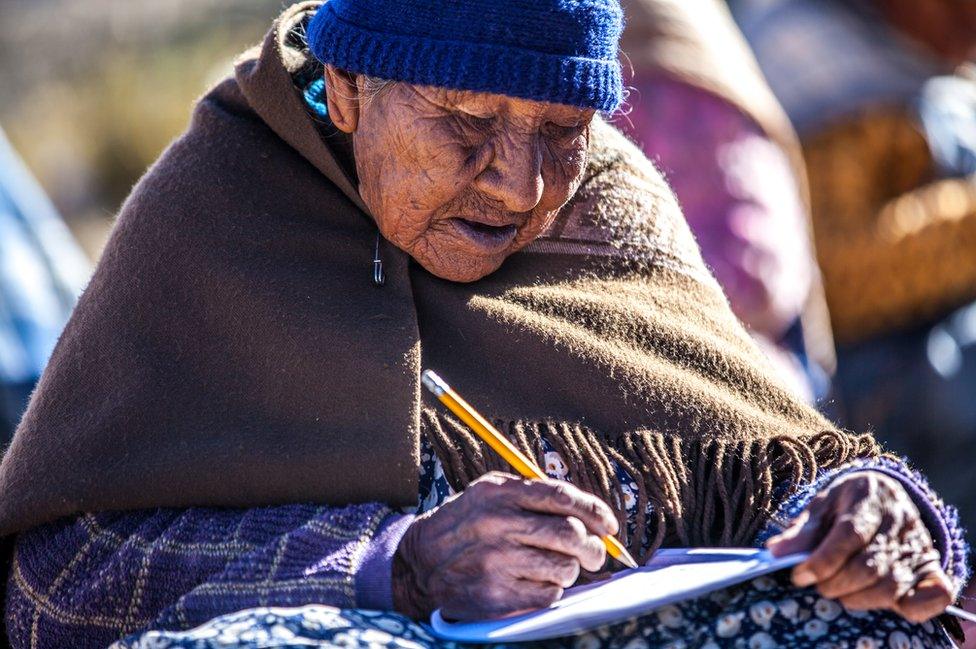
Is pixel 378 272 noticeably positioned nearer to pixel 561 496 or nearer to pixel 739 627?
pixel 561 496

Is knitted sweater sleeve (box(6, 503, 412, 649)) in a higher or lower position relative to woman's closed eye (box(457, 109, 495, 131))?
lower

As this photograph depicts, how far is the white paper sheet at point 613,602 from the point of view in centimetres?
220

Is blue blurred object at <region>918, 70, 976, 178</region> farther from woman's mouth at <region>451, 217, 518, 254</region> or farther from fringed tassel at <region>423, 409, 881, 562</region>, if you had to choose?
woman's mouth at <region>451, 217, 518, 254</region>

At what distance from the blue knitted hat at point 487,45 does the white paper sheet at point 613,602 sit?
910 millimetres

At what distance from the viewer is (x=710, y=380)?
294cm

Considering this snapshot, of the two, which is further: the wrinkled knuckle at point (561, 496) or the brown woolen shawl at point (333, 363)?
the brown woolen shawl at point (333, 363)

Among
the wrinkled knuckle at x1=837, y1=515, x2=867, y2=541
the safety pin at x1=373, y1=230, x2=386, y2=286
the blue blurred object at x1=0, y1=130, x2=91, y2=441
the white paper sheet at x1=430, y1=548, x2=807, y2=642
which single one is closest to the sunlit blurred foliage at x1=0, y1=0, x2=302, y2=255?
the blue blurred object at x1=0, y1=130, x2=91, y2=441

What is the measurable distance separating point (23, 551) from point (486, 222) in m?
1.13

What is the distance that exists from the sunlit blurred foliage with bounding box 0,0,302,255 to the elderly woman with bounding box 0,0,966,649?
556cm

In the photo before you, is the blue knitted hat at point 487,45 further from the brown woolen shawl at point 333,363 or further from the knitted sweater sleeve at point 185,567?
the knitted sweater sleeve at point 185,567

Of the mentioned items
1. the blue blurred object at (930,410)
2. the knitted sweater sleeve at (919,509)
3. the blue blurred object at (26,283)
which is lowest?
the blue blurred object at (930,410)


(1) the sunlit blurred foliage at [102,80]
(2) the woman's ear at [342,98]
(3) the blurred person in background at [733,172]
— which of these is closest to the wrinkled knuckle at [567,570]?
(2) the woman's ear at [342,98]

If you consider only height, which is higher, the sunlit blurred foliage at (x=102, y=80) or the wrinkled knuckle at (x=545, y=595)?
the wrinkled knuckle at (x=545, y=595)

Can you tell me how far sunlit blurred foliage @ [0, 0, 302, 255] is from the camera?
396 inches
